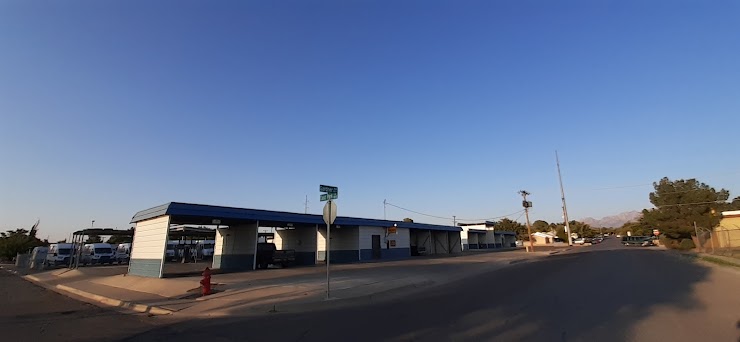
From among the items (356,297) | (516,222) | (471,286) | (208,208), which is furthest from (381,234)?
(516,222)

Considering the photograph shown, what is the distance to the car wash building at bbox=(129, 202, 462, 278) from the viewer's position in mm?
22281

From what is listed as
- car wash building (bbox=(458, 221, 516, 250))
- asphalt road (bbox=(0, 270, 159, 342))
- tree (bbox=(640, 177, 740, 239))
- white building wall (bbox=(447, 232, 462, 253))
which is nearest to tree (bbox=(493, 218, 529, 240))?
car wash building (bbox=(458, 221, 516, 250))

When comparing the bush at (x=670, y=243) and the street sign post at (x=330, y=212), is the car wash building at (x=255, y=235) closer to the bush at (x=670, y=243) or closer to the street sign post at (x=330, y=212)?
the street sign post at (x=330, y=212)

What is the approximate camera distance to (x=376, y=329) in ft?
25.2

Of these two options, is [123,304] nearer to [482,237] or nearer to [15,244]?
[15,244]

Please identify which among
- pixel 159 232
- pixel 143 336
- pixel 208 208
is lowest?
pixel 143 336

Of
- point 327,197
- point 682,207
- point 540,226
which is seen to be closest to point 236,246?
point 327,197

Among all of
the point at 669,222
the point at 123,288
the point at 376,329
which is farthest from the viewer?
the point at 669,222

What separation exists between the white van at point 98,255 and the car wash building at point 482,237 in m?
49.3

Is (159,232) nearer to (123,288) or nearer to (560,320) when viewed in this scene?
(123,288)

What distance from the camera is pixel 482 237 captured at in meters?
72.6

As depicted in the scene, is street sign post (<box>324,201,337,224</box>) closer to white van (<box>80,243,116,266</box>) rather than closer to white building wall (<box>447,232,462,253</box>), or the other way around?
white building wall (<box>447,232,462,253</box>)

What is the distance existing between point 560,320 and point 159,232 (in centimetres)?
2197

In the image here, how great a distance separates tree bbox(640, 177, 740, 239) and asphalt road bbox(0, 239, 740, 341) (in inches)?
1431
